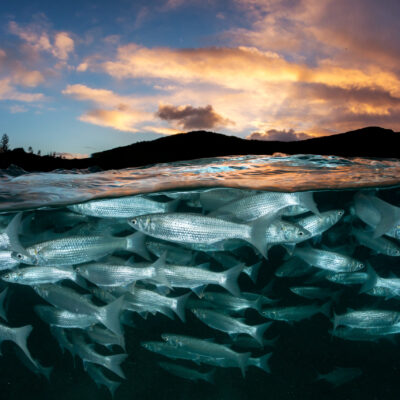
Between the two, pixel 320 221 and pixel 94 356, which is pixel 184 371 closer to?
pixel 94 356

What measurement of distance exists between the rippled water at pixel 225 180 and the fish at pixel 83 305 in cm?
328

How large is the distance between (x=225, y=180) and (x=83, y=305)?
4872 mm

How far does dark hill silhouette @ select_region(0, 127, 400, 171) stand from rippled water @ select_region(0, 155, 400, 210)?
2073 millimetres

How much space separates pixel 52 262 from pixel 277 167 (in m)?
7.26

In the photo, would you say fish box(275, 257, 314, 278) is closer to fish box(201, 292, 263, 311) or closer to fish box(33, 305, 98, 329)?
fish box(201, 292, 263, 311)

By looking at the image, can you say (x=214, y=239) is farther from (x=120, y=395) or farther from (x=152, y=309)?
(x=120, y=395)

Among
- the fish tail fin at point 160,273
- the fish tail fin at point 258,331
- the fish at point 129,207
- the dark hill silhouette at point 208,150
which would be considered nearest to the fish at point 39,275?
the fish at point 129,207

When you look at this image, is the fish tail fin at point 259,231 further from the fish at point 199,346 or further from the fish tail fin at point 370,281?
the fish tail fin at point 370,281

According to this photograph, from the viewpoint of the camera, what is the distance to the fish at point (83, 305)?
5.11 meters

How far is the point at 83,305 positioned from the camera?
17.1 feet

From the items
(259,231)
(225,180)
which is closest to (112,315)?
(259,231)

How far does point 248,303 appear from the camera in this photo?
6.11 meters

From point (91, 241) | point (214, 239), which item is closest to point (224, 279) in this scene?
point (214, 239)

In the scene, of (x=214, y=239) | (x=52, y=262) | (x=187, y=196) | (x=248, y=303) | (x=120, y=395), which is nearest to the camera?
(x=214, y=239)
